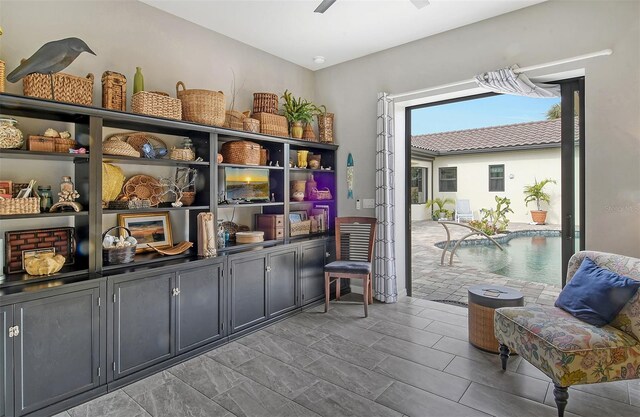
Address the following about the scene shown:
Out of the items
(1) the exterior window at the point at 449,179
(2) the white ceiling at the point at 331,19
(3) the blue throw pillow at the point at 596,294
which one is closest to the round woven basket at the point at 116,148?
(2) the white ceiling at the point at 331,19

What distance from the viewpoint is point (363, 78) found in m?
4.50

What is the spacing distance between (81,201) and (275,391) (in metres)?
2.05

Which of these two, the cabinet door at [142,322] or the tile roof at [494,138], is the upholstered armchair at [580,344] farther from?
the tile roof at [494,138]

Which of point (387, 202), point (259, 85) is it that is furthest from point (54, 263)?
point (387, 202)

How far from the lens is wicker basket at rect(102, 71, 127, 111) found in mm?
2619

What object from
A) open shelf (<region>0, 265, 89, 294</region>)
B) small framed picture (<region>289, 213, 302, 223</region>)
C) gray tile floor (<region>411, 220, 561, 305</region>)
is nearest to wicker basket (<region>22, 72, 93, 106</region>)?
open shelf (<region>0, 265, 89, 294</region>)

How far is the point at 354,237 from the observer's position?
4344mm

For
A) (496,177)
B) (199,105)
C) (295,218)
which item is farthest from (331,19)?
(496,177)

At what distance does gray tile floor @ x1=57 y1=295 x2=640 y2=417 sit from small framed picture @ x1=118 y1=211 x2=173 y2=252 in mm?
1103

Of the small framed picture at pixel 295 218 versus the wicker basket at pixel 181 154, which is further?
the small framed picture at pixel 295 218

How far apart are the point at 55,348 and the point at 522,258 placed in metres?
7.50

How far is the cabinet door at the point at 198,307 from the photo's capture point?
2791mm

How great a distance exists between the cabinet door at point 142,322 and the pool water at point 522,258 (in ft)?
16.9

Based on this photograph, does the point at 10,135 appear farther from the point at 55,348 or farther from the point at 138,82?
the point at 55,348
